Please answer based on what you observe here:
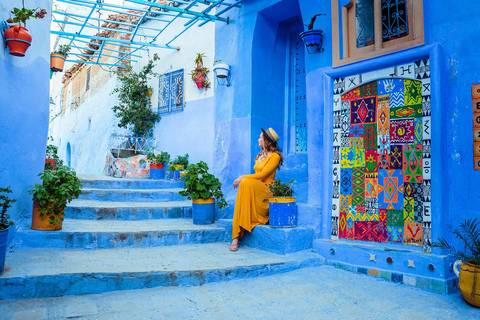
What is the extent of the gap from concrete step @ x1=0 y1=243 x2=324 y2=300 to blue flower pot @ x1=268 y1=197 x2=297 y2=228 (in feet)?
1.27

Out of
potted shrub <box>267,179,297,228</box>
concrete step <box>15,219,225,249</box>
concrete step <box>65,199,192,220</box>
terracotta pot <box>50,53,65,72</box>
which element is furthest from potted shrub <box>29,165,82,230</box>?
terracotta pot <box>50,53,65,72</box>

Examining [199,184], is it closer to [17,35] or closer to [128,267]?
[128,267]

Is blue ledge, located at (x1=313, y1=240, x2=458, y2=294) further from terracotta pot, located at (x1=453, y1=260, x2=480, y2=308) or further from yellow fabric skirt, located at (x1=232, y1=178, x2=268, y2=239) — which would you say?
yellow fabric skirt, located at (x1=232, y1=178, x2=268, y2=239)

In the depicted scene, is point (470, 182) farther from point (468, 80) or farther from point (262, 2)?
point (262, 2)

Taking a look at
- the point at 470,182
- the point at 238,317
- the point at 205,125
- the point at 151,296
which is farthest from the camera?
the point at 205,125

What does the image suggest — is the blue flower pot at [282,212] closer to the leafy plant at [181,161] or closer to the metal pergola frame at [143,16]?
the metal pergola frame at [143,16]

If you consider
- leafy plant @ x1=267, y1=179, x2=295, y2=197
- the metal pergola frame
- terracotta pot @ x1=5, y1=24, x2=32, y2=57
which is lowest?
leafy plant @ x1=267, y1=179, x2=295, y2=197

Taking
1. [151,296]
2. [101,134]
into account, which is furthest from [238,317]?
[101,134]

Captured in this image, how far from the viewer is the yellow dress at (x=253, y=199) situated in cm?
460

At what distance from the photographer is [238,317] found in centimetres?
268

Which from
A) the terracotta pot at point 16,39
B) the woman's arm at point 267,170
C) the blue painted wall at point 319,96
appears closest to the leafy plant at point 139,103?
the blue painted wall at point 319,96

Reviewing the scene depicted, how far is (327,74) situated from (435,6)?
1.38m

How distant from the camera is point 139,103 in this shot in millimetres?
9438

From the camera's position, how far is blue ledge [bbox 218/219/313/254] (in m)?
4.30
